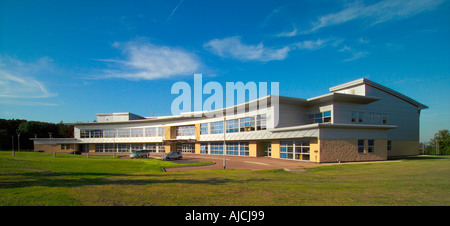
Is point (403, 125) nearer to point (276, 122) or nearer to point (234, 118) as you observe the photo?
point (276, 122)

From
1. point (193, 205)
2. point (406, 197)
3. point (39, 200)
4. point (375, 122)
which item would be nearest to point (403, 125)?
point (375, 122)

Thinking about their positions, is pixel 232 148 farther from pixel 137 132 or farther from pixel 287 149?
pixel 137 132

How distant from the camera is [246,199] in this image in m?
8.03

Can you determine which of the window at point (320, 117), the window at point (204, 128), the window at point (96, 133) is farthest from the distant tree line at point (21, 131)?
the window at point (320, 117)

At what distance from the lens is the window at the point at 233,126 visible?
151 ft

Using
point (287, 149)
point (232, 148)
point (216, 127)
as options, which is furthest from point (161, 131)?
point (287, 149)

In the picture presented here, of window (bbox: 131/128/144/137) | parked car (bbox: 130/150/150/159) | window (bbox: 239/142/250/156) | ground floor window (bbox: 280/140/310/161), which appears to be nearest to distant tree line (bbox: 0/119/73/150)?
window (bbox: 131/128/144/137)

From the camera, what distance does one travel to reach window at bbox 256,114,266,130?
3911cm

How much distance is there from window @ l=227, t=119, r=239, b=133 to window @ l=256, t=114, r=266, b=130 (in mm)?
6086

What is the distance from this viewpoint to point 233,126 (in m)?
46.8

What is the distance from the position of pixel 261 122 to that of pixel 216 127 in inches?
587

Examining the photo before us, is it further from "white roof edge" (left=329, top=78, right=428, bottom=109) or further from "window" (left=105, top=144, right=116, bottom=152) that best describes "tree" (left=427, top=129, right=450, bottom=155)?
"window" (left=105, top=144, right=116, bottom=152)

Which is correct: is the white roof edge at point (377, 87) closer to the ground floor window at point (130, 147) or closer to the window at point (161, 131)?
the window at point (161, 131)

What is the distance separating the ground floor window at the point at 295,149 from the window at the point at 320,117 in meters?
6.65
